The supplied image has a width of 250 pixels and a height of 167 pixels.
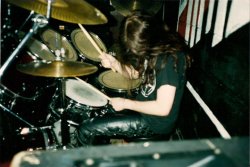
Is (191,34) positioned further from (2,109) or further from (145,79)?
(2,109)

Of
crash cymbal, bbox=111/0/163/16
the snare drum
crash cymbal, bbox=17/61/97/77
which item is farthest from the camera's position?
crash cymbal, bbox=111/0/163/16

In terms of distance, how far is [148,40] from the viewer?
6.11ft

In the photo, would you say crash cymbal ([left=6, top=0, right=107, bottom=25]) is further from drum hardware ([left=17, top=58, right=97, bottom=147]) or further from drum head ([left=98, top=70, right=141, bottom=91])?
drum head ([left=98, top=70, right=141, bottom=91])

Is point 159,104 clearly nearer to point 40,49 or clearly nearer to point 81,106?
point 81,106

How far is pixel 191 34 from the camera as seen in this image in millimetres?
2957

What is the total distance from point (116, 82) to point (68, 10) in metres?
0.98

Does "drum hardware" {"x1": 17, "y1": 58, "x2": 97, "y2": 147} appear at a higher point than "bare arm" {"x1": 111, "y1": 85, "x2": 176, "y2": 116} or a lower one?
higher

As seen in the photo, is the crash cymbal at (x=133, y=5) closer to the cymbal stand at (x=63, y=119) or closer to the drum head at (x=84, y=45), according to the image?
the drum head at (x=84, y=45)

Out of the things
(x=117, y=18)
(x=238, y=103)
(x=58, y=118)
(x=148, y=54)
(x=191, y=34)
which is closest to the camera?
(x=238, y=103)

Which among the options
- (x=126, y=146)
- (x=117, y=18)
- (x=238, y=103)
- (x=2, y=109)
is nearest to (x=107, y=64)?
(x=2, y=109)

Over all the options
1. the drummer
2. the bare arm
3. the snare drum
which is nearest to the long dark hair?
the drummer

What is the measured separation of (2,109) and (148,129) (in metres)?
1.34

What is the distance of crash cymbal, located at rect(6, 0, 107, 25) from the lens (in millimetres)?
1824

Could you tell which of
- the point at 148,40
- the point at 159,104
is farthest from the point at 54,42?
the point at 159,104
